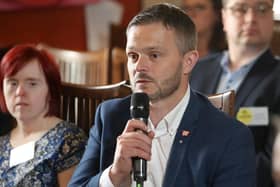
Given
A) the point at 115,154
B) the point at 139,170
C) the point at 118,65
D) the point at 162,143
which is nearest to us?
the point at 139,170

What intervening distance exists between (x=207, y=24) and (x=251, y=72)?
101 centimetres

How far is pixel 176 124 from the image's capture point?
1652mm

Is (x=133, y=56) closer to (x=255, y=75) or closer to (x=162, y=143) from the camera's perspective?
(x=162, y=143)

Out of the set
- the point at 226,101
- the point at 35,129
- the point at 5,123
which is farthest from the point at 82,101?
the point at 226,101

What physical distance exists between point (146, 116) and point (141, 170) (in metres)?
0.13

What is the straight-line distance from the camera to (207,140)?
62.5 inches

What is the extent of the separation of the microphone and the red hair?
2.61ft

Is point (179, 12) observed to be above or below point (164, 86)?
above

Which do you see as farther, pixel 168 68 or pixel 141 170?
pixel 168 68

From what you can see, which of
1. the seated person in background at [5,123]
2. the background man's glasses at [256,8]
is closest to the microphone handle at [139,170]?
the seated person in background at [5,123]

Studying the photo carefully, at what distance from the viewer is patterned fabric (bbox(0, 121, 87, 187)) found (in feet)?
6.71

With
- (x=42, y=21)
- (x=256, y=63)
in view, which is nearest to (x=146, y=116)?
(x=256, y=63)

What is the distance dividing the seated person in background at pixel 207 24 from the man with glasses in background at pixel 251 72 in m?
0.61

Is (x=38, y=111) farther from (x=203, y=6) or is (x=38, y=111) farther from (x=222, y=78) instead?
(x=203, y=6)
